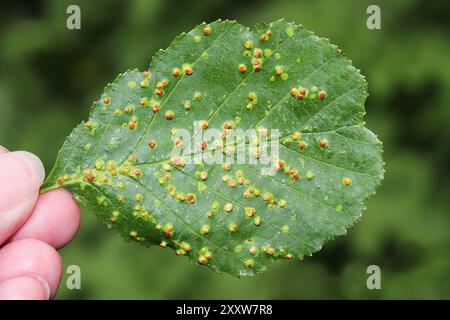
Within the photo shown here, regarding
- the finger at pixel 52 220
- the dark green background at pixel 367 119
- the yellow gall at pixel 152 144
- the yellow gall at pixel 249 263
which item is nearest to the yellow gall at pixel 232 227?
the yellow gall at pixel 249 263

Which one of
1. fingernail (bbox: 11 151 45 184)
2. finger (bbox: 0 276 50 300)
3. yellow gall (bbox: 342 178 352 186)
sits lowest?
finger (bbox: 0 276 50 300)

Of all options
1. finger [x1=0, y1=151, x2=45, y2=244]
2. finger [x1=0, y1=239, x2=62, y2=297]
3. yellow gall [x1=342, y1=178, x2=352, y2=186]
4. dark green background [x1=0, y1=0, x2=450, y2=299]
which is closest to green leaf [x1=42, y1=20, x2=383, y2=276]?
yellow gall [x1=342, y1=178, x2=352, y2=186]

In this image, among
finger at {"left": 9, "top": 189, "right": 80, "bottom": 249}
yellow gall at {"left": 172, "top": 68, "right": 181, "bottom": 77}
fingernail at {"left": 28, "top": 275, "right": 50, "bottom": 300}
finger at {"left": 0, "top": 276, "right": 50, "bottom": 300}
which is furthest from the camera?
finger at {"left": 9, "top": 189, "right": 80, "bottom": 249}

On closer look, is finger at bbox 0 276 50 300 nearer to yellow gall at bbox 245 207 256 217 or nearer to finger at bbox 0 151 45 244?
finger at bbox 0 151 45 244

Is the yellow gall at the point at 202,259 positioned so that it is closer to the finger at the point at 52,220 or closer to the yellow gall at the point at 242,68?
the finger at the point at 52,220

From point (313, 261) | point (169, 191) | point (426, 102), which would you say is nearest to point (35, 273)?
point (169, 191)

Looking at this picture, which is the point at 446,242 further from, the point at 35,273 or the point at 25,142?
the point at 25,142
